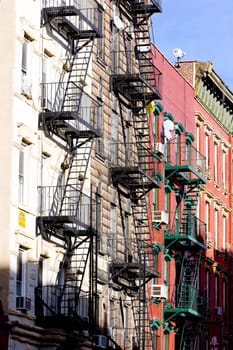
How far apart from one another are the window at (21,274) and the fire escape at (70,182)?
961 mm

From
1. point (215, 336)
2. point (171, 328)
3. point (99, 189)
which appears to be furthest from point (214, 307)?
point (99, 189)

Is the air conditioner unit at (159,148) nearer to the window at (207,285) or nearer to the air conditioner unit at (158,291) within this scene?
the air conditioner unit at (158,291)

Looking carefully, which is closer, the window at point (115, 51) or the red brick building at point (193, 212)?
the window at point (115, 51)

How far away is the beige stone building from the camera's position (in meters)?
38.5

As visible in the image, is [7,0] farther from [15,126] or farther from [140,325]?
[140,325]

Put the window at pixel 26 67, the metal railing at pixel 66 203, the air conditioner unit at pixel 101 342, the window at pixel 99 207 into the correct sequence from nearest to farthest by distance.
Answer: the window at pixel 26 67
the metal railing at pixel 66 203
the air conditioner unit at pixel 101 342
the window at pixel 99 207

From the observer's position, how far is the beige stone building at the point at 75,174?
1516 inches

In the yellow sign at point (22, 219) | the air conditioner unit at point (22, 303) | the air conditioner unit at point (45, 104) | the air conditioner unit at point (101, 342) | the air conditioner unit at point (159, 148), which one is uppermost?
the air conditioner unit at point (159, 148)

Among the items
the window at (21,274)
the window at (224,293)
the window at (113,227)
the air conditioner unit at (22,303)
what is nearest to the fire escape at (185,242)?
the window at (224,293)

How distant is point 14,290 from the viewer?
37438 mm

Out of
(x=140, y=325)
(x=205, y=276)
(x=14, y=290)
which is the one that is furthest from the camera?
(x=205, y=276)

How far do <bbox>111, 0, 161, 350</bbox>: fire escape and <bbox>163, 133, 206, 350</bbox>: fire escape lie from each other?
3794mm

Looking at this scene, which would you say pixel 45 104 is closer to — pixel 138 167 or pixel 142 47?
pixel 138 167

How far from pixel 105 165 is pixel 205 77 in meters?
18.7
